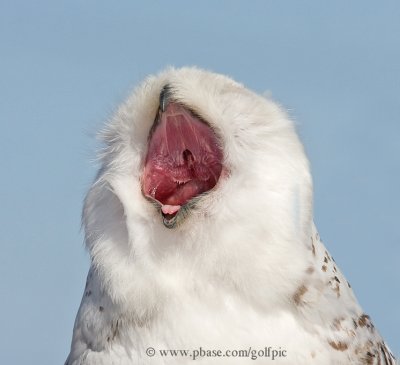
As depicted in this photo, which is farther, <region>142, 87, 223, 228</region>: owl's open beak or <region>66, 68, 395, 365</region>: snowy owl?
<region>142, 87, 223, 228</region>: owl's open beak

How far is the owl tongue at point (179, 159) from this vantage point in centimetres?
533

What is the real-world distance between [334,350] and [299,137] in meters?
0.97

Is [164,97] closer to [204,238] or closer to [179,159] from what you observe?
[179,159]

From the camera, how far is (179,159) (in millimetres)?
5398

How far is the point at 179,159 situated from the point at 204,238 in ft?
1.27

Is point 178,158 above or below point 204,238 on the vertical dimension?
above

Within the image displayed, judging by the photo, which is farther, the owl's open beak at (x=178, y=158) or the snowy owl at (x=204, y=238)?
the owl's open beak at (x=178, y=158)

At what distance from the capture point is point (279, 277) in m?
5.22

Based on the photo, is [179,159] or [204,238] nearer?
[204,238]

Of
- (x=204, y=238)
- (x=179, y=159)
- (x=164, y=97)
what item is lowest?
(x=204, y=238)

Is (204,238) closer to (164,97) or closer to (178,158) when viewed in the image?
(178,158)

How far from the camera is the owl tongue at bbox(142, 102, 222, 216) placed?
5332mm

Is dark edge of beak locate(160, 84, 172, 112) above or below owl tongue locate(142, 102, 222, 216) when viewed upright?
above

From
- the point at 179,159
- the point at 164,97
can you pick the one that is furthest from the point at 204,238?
the point at 164,97
